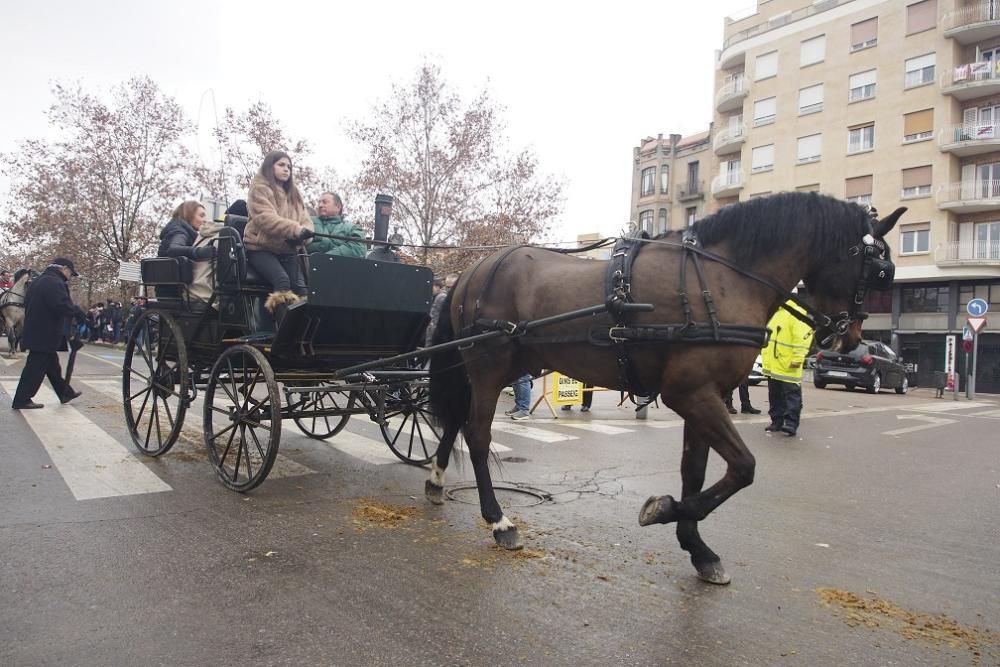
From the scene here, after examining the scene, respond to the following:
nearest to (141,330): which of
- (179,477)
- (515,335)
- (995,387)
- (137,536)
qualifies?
(179,477)

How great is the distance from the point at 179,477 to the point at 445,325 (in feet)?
8.07

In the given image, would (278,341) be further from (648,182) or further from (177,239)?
(648,182)

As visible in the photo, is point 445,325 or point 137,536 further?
point 445,325

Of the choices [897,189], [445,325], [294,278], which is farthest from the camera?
[897,189]

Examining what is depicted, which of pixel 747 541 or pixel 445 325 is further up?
pixel 445 325

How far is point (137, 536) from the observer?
4109 mm

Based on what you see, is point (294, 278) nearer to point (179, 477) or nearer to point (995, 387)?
point (179, 477)

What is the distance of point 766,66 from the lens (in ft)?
128

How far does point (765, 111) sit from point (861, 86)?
16.7ft

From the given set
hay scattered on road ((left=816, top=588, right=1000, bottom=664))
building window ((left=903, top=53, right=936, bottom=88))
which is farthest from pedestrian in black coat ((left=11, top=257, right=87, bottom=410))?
building window ((left=903, top=53, right=936, bottom=88))

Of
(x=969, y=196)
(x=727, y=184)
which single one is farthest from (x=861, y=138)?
(x=727, y=184)

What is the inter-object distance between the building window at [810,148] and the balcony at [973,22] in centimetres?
686

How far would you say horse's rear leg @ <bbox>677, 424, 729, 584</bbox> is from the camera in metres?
3.73

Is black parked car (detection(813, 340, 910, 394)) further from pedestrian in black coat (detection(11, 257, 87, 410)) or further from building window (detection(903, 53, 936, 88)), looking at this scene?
pedestrian in black coat (detection(11, 257, 87, 410))
